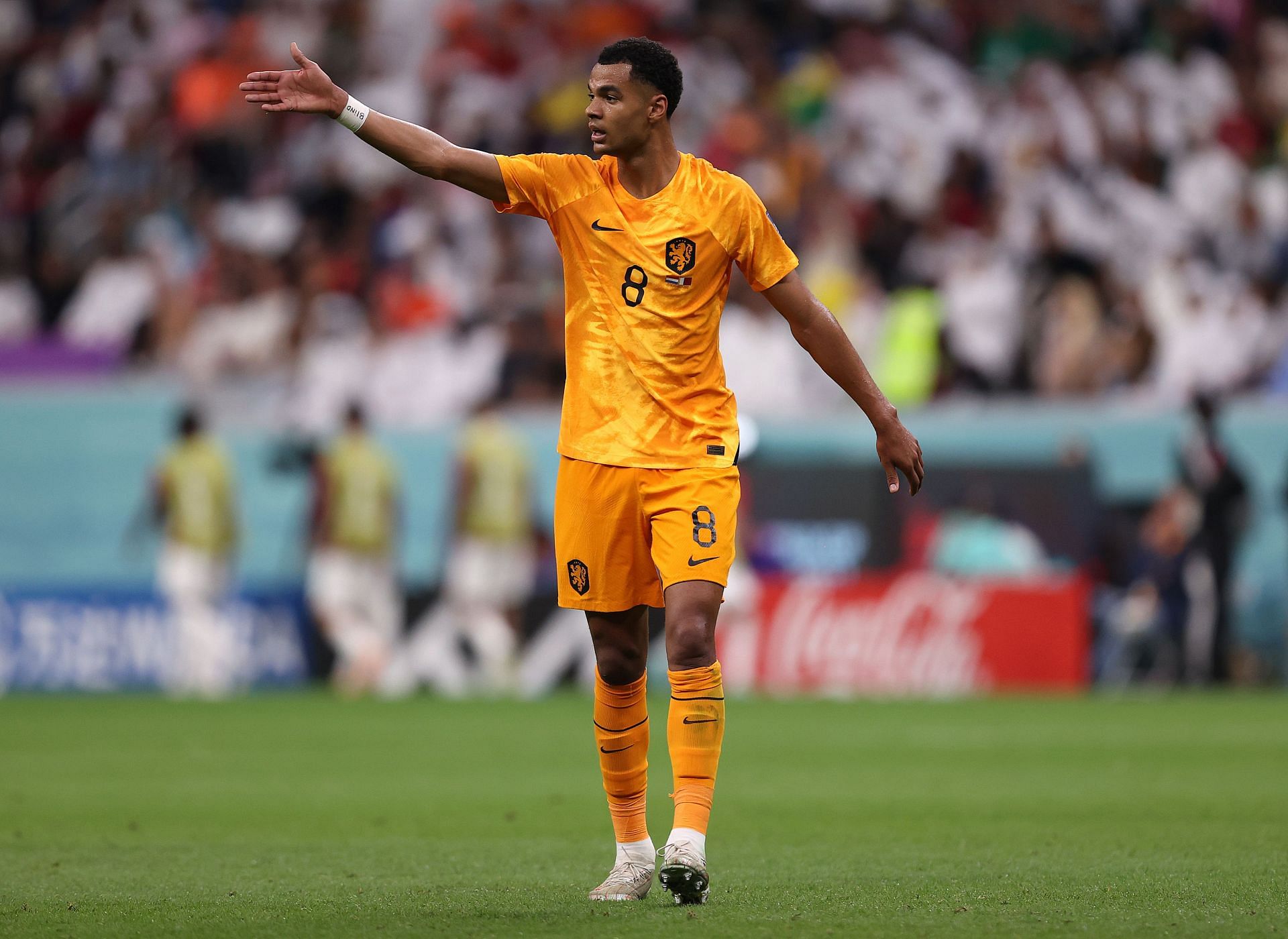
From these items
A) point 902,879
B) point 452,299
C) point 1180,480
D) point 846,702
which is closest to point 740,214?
point 902,879

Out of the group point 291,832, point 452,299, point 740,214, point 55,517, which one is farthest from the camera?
point 452,299

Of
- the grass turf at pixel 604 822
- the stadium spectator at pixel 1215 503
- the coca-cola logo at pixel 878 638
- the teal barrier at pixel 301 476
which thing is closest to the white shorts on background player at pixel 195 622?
the teal barrier at pixel 301 476

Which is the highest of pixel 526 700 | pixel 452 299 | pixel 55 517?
pixel 452 299

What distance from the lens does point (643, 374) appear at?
20.5 ft

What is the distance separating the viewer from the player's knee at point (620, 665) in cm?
635

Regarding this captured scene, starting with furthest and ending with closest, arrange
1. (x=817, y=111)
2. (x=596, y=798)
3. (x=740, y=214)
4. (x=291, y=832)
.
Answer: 1. (x=817, y=111)
2. (x=596, y=798)
3. (x=291, y=832)
4. (x=740, y=214)

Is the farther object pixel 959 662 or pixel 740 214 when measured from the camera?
pixel 959 662

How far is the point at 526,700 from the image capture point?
17.1 meters

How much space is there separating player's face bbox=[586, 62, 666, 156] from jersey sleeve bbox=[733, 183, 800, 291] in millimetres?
384

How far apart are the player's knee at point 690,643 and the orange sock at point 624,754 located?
1.10ft

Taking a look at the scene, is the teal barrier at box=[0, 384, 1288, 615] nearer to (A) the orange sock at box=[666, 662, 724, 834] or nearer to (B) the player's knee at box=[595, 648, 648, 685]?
(B) the player's knee at box=[595, 648, 648, 685]

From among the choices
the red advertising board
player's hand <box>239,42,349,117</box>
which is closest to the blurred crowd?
the red advertising board

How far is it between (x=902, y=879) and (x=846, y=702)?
10.1 m

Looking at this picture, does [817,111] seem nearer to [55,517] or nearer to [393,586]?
[393,586]
